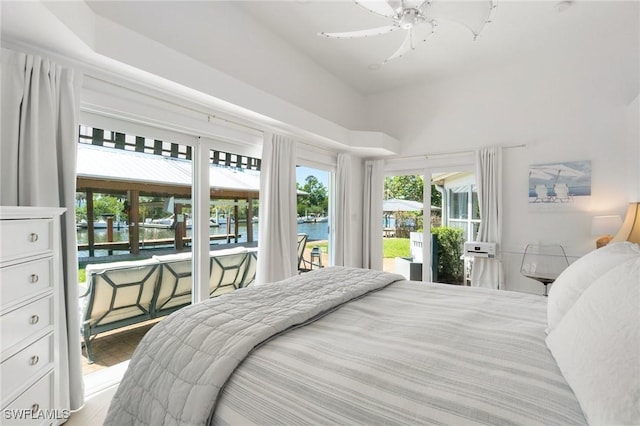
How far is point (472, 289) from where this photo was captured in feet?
6.36

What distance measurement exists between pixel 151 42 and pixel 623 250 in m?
2.88

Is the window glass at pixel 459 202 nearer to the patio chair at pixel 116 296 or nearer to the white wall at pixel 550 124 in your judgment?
the white wall at pixel 550 124

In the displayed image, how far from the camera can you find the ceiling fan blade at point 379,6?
6.39ft

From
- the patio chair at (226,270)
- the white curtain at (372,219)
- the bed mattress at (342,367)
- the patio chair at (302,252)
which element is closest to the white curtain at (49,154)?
the bed mattress at (342,367)

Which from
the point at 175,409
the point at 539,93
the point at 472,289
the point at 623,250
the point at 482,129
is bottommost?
the point at 175,409

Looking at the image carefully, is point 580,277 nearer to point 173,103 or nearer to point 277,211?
point 277,211

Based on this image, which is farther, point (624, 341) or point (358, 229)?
point (358, 229)

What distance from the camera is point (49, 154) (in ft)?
5.84

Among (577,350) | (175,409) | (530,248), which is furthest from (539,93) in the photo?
(175,409)

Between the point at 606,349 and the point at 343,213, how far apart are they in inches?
150

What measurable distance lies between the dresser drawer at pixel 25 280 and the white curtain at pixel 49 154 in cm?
27

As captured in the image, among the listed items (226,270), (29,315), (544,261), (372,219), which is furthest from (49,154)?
(544,261)

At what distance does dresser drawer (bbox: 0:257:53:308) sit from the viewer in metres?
1.27

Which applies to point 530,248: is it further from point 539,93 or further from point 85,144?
point 85,144
